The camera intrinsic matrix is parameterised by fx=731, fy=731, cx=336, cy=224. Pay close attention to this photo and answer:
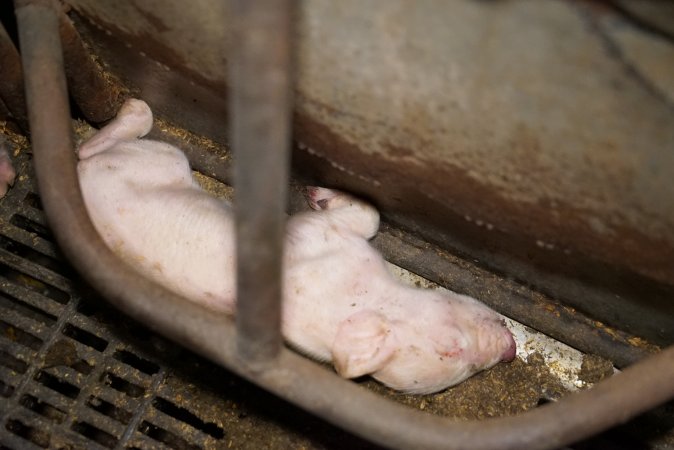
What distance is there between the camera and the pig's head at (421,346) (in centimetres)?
201

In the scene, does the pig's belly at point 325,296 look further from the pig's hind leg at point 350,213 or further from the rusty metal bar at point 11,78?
the rusty metal bar at point 11,78

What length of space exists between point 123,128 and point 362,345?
1.09 meters

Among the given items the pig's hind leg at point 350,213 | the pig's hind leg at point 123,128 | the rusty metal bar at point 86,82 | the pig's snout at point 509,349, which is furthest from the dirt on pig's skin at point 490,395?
the rusty metal bar at point 86,82

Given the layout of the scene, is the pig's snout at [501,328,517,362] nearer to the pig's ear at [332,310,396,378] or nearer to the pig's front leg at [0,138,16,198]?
the pig's ear at [332,310,396,378]

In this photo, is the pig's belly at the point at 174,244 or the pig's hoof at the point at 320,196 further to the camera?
the pig's hoof at the point at 320,196

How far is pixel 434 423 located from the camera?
4.90 feet

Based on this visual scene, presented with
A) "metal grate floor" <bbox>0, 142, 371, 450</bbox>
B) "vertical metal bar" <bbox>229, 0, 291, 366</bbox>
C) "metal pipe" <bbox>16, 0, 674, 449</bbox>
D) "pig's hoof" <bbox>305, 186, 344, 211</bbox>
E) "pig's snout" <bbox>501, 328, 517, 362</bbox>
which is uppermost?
"vertical metal bar" <bbox>229, 0, 291, 366</bbox>

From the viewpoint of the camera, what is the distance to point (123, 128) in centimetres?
242

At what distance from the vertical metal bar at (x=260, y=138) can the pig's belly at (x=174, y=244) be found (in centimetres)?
70

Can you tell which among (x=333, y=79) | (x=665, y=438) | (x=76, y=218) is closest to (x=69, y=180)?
(x=76, y=218)

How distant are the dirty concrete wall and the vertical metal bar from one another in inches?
15.7

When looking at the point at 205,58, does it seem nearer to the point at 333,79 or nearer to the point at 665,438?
the point at 333,79

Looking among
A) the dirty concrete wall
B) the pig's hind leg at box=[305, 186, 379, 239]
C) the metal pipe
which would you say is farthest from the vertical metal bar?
the pig's hind leg at box=[305, 186, 379, 239]

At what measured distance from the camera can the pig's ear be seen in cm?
200
